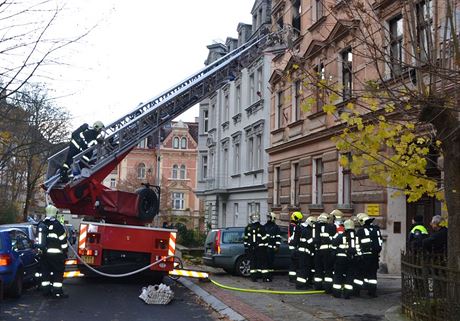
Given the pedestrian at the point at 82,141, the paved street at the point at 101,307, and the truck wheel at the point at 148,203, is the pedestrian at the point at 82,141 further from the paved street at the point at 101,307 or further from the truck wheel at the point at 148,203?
the paved street at the point at 101,307

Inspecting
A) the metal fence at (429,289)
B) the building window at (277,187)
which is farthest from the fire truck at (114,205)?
the building window at (277,187)

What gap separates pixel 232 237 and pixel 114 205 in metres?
3.82

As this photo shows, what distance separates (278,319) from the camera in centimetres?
902

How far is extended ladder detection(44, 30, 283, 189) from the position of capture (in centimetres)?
1323

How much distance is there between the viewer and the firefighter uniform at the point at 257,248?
14352 mm

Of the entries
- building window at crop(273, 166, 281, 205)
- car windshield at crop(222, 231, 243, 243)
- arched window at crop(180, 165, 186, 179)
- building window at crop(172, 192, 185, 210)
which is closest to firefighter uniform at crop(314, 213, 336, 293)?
car windshield at crop(222, 231, 243, 243)

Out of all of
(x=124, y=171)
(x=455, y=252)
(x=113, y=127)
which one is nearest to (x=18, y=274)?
(x=113, y=127)

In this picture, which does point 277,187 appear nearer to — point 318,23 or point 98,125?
point 318,23

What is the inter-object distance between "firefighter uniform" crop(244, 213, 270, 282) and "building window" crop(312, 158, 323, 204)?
6.14 metres

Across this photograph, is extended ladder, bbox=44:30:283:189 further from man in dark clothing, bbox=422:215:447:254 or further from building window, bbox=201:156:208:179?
building window, bbox=201:156:208:179

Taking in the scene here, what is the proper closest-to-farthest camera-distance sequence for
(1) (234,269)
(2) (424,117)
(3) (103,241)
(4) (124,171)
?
(2) (424,117)
(3) (103,241)
(1) (234,269)
(4) (124,171)

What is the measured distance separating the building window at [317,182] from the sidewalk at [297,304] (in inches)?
254

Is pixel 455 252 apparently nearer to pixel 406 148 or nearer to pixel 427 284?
pixel 427 284

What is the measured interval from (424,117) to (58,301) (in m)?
7.95
